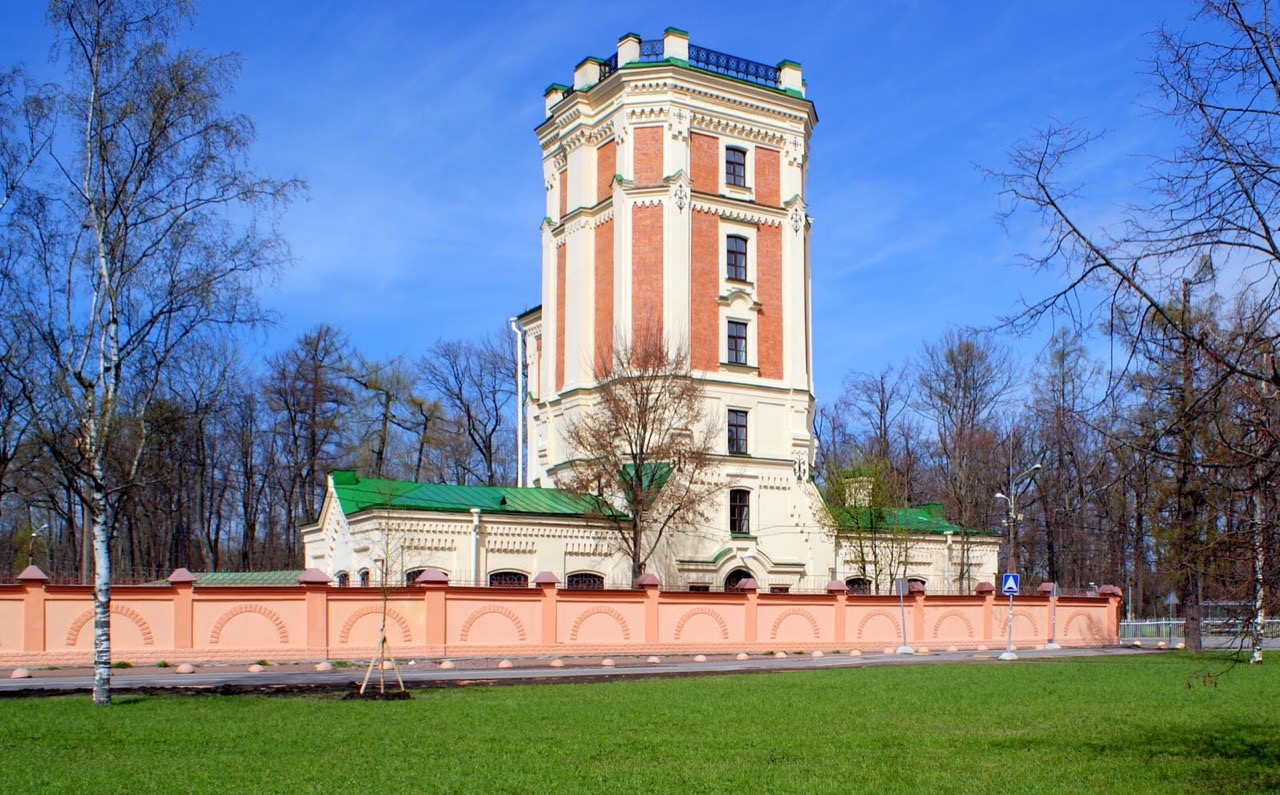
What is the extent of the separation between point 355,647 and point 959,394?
142 ft

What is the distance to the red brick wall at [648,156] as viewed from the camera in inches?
1634

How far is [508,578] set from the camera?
125ft

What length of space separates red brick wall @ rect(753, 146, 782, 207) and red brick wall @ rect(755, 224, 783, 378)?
109 cm

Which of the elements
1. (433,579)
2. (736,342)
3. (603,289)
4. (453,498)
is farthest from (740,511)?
(433,579)

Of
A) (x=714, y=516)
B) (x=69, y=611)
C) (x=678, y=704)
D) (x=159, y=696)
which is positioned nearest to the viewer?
(x=678, y=704)

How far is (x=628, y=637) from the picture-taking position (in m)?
32.2

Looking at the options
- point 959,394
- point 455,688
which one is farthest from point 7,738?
point 959,394

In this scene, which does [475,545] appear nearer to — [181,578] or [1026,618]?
[181,578]

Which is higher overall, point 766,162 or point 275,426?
point 766,162

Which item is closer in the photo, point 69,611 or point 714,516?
point 69,611

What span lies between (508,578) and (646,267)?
11.9 meters

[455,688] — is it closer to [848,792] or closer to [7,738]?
[7,738]

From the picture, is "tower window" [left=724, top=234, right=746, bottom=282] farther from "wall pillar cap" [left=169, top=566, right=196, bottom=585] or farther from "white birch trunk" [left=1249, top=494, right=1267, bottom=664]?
"white birch trunk" [left=1249, top=494, right=1267, bottom=664]

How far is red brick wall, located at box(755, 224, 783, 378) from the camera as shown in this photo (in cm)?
4303
